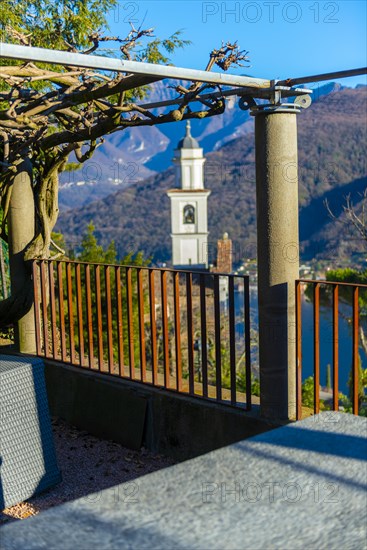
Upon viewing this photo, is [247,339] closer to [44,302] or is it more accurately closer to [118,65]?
[118,65]

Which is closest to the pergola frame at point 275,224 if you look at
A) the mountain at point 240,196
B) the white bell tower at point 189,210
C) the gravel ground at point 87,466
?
the gravel ground at point 87,466

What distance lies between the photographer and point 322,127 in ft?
178

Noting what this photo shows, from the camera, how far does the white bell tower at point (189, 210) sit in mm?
52531

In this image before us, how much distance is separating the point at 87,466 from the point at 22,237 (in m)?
2.15

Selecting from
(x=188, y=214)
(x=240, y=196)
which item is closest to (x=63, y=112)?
(x=188, y=214)

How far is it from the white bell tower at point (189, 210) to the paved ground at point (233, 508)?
49452 millimetres

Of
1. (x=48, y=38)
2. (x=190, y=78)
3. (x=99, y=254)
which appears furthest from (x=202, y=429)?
(x=99, y=254)

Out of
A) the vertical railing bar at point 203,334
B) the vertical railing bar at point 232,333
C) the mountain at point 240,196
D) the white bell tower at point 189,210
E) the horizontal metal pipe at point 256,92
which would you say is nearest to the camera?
the horizontal metal pipe at point 256,92

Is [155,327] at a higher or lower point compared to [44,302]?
lower

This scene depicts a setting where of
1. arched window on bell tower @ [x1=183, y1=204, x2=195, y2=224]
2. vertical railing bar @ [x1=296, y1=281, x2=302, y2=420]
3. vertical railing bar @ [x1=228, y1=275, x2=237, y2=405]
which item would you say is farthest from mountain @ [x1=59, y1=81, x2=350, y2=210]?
vertical railing bar @ [x1=296, y1=281, x2=302, y2=420]

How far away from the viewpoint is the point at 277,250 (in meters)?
3.90

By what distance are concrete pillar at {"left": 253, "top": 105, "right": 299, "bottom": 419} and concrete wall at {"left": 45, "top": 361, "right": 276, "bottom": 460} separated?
26 centimetres

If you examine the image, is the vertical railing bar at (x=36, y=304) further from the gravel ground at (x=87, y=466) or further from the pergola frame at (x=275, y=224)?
the pergola frame at (x=275, y=224)

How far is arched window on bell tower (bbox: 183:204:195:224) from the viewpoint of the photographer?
176 feet
